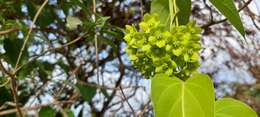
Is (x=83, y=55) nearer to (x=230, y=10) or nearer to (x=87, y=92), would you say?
(x=87, y=92)

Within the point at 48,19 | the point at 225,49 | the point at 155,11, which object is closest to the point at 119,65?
the point at 225,49

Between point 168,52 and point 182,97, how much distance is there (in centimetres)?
6

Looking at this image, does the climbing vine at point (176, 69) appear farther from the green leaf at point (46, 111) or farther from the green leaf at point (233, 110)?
the green leaf at point (46, 111)

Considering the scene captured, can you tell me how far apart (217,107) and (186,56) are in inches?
3.5

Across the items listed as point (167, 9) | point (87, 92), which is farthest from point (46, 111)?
point (167, 9)

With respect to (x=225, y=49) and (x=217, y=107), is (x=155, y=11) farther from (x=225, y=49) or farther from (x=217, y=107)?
(x=225, y=49)

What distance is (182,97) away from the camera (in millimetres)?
629

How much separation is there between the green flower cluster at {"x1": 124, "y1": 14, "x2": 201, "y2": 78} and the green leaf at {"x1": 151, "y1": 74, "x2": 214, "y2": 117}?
3cm

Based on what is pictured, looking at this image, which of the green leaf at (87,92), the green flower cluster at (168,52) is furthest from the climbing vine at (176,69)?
the green leaf at (87,92)

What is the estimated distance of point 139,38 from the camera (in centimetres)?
70

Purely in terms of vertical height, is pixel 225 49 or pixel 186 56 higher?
pixel 186 56

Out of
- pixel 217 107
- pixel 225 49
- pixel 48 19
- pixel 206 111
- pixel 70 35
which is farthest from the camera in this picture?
pixel 225 49

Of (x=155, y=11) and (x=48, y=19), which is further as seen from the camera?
(x=48, y=19)

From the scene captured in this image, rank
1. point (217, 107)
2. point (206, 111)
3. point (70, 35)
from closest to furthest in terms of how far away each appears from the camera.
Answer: point (206, 111) → point (217, 107) → point (70, 35)
